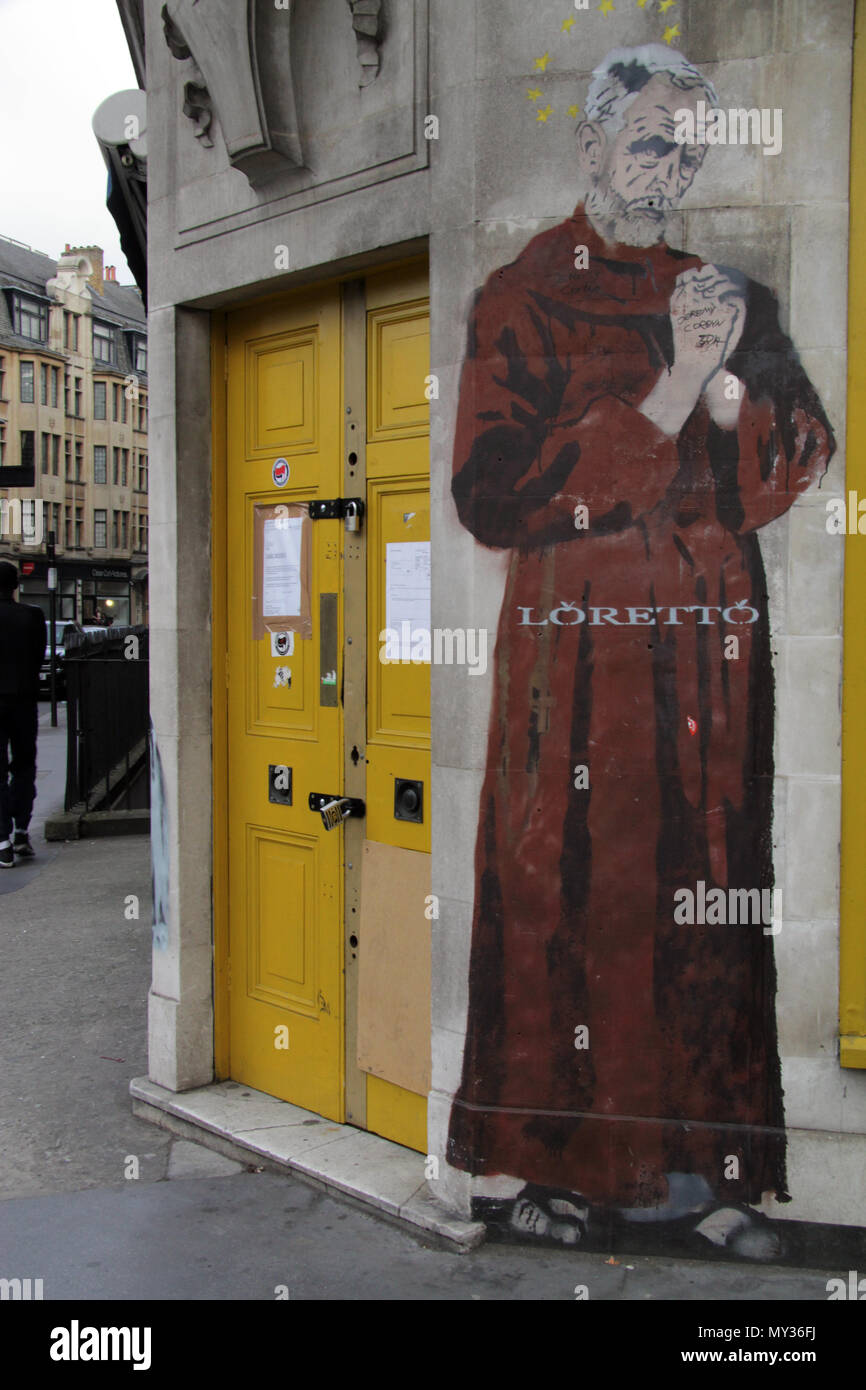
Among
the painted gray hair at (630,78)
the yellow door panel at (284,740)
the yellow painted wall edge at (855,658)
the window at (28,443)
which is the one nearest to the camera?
the yellow painted wall edge at (855,658)

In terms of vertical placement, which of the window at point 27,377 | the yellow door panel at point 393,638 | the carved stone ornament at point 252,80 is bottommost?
the yellow door panel at point 393,638

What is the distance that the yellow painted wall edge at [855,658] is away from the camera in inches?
139

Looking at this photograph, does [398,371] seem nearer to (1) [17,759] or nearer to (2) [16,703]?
(2) [16,703]

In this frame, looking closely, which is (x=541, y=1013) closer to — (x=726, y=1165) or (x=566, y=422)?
(x=726, y=1165)

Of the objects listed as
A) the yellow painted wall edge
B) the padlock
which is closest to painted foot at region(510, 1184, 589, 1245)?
the yellow painted wall edge

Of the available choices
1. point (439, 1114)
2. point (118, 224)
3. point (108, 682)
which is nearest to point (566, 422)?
point (439, 1114)

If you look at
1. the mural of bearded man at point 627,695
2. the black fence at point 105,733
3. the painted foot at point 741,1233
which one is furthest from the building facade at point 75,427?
the painted foot at point 741,1233

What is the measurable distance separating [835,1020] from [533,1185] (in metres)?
1.10

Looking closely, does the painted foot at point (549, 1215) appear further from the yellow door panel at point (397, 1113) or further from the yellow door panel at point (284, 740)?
the yellow door panel at point (284, 740)

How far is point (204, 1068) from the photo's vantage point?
5.11m

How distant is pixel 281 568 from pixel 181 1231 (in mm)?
2497

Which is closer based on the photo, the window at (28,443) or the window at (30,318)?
the window at (28,443)

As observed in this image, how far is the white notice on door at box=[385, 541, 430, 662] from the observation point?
4.27m

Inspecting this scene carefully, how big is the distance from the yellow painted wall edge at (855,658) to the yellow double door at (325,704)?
56.6 inches
